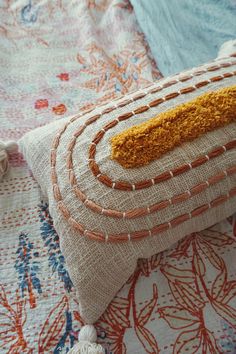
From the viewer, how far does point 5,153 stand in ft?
2.44

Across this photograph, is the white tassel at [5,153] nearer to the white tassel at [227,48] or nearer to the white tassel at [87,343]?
the white tassel at [87,343]

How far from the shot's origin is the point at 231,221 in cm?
65

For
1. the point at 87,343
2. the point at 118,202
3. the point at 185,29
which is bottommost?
the point at 87,343

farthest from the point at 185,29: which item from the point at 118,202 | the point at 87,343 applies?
the point at 87,343

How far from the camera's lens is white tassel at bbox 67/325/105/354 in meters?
0.54

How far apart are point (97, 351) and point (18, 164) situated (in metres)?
0.41

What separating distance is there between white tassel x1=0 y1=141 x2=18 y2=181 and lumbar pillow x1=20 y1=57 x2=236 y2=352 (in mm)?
174

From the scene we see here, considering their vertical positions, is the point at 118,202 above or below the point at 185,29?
below

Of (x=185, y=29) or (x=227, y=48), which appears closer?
(x=227, y=48)

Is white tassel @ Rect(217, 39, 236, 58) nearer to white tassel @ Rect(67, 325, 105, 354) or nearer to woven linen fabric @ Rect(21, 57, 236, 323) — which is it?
woven linen fabric @ Rect(21, 57, 236, 323)

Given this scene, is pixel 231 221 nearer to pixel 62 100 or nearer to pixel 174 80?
pixel 174 80

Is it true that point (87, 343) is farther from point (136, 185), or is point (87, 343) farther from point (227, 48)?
point (227, 48)

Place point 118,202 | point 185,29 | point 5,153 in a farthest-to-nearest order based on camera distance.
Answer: point 185,29 → point 5,153 → point 118,202

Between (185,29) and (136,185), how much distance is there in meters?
0.55
